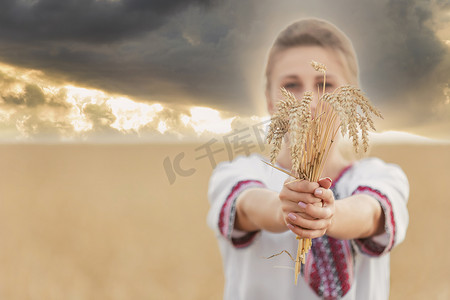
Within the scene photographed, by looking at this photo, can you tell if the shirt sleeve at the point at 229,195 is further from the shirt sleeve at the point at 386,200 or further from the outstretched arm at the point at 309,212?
the shirt sleeve at the point at 386,200

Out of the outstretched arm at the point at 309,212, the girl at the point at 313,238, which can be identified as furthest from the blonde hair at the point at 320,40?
the outstretched arm at the point at 309,212

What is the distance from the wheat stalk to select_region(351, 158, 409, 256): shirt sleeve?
0.99 feet

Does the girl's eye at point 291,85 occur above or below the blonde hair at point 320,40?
below

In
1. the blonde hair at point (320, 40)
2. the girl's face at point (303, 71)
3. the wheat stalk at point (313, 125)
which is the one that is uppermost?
the blonde hair at point (320, 40)

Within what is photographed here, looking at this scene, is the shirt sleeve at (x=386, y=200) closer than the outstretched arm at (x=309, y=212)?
No

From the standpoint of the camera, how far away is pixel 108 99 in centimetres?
119

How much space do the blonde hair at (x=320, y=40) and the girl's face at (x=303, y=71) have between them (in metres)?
0.01

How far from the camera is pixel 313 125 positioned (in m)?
0.60

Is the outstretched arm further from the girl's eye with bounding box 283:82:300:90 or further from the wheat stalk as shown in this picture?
the girl's eye with bounding box 283:82:300:90

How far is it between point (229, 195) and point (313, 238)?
20cm

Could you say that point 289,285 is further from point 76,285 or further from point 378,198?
point 76,285

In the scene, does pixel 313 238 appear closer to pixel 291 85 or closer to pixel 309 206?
pixel 309 206

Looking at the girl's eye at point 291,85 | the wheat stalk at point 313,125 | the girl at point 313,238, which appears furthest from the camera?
the girl's eye at point 291,85

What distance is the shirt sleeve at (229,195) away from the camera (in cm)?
88
